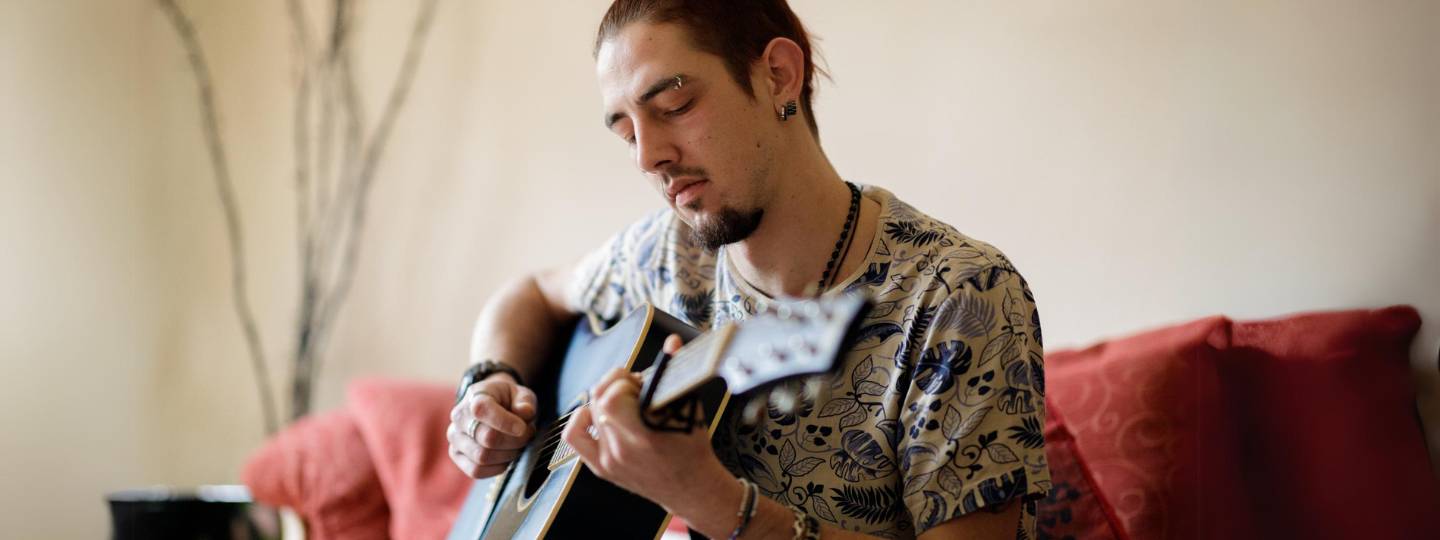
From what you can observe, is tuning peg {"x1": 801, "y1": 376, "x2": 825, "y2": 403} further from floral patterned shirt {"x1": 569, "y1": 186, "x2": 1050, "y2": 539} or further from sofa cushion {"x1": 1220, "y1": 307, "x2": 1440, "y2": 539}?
sofa cushion {"x1": 1220, "y1": 307, "x2": 1440, "y2": 539}

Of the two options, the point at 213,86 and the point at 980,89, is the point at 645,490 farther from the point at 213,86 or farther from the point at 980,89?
the point at 213,86

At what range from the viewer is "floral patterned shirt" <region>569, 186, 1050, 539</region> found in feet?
3.31

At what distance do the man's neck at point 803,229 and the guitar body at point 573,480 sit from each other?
119mm

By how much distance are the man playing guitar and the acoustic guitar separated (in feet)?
0.20

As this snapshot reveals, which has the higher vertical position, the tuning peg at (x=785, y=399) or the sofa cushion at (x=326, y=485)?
the tuning peg at (x=785, y=399)

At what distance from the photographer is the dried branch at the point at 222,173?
105 inches

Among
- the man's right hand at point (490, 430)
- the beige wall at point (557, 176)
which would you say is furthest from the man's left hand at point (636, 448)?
the beige wall at point (557, 176)

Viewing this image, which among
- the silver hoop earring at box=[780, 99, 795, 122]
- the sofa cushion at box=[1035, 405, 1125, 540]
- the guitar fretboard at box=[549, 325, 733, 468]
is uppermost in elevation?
the silver hoop earring at box=[780, 99, 795, 122]

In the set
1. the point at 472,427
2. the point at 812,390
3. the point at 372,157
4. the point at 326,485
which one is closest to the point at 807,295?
the point at 812,390

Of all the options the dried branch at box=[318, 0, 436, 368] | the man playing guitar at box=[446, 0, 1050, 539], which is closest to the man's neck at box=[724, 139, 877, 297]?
the man playing guitar at box=[446, 0, 1050, 539]

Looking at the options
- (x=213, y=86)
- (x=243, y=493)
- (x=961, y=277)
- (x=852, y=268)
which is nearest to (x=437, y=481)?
(x=243, y=493)

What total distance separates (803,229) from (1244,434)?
672mm

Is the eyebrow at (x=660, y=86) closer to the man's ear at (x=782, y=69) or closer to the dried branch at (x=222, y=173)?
the man's ear at (x=782, y=69)

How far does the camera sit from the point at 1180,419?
1379 millimetres
